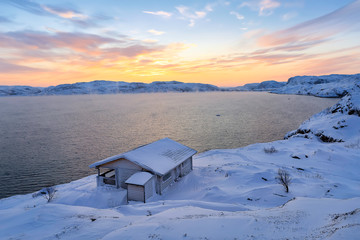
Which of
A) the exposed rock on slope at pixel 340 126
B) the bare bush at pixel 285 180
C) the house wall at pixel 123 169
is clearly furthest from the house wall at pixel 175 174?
the exposed rock on slope at pixel 340 126

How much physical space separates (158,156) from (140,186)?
418 centimetres

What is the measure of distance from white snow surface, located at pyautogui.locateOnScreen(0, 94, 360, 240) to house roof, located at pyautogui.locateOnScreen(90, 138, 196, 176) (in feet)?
7.37

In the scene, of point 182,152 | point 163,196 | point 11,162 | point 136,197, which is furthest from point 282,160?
point 11,162

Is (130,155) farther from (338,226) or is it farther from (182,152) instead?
(338,226)

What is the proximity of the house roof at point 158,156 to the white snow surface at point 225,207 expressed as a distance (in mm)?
2246

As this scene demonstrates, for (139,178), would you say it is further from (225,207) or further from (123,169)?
(225,207)

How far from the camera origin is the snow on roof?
15.9m

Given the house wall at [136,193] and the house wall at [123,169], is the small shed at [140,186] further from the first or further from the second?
the house wall at [123,169]

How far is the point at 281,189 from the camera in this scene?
15062mm

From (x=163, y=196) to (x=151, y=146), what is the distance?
5330 mm

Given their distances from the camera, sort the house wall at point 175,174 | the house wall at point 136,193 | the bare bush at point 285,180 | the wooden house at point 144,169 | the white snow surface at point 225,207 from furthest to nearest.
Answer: the house wall at point 175,174 < the wooden house at point 144,169 < the house wall at point 136,193 < the bare bush at point 285,180 < the white snow surface at point 225,207

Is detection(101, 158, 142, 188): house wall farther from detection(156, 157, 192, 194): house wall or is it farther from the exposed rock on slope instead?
the exposed rock on slope

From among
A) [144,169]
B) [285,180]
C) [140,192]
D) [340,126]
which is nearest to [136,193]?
[140,192]

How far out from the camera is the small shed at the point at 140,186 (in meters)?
16.0
